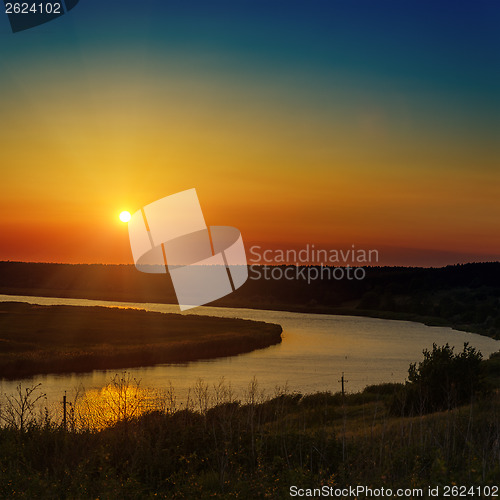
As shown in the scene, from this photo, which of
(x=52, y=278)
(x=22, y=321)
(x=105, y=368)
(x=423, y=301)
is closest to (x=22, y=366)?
(x=105, y=368)

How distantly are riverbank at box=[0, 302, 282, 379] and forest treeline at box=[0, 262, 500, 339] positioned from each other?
52618 mm

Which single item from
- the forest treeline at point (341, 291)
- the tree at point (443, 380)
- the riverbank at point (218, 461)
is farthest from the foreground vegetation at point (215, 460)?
the forest treeline at point (341, 291)

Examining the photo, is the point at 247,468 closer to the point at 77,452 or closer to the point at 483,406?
the point at 77,452

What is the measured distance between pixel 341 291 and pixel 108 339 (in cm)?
10058

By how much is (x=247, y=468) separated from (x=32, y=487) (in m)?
3.31

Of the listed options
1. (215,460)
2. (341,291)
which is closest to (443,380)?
(215,460)

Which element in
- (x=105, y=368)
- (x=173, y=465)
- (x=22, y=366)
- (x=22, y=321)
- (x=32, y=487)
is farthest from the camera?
(x=22, y=321)

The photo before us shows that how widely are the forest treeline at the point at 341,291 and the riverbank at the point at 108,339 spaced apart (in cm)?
5262

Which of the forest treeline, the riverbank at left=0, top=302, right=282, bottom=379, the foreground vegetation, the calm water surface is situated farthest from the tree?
the forest treeline

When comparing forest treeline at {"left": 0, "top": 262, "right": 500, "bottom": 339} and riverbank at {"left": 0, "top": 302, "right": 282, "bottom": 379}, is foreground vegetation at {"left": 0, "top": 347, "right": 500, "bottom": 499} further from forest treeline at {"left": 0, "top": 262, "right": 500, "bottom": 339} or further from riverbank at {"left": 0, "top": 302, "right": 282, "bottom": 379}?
forest treeline at {"left": 0, "top": 262, "right": 500, "bottom": 339}

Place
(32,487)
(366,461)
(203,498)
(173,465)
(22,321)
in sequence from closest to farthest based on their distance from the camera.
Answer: (203,498) < (32,487) < (366,461) < (173,465) < (22,321)

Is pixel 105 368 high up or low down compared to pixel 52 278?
down

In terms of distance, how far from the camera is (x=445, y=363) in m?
23.3

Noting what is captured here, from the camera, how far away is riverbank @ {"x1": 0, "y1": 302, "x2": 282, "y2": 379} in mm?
45906
